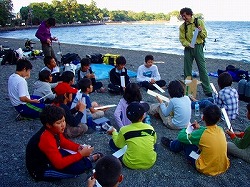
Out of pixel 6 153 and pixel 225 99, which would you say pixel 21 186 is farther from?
pixel 225 99

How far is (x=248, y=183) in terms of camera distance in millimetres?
3488

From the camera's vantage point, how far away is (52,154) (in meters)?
3.00

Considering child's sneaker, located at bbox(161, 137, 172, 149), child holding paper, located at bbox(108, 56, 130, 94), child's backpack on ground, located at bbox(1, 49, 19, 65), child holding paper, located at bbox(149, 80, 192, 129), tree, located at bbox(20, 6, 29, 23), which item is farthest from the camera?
tree, located at bbox(20, 6, 29, 23)

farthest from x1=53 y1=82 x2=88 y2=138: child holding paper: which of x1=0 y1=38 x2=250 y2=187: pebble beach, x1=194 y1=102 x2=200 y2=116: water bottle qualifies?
x1=194 y1=102 x2=200 y2=116: water bottle

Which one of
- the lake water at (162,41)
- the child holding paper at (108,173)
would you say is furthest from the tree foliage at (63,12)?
the child holding paper at (108,173)

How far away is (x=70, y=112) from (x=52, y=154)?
4.91ft

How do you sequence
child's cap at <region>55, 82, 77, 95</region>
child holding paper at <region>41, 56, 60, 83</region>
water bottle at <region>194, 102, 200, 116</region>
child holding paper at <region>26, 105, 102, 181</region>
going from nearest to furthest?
child holding paper at <region>26, 105, 102, 181</region>, child's cap at <region>55, 82, 77, 95</region>, water bottle at <region>194, 102, 200, 116</region>, child holding paper at <region>41, 56, 60, 83</region>

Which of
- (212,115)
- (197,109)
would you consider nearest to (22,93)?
(212,115)

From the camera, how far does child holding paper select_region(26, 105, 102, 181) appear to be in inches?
119

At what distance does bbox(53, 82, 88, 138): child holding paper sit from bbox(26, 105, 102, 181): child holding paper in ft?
2.88

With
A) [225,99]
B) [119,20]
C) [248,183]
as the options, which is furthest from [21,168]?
[119,20]

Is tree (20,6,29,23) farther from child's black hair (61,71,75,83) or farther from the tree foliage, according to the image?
child's black hair (61,71,75,83)

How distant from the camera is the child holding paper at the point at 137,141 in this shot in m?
3.52

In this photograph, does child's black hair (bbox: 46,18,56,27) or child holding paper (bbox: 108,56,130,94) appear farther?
child's black hair (bbox: 46,18,56,27)
